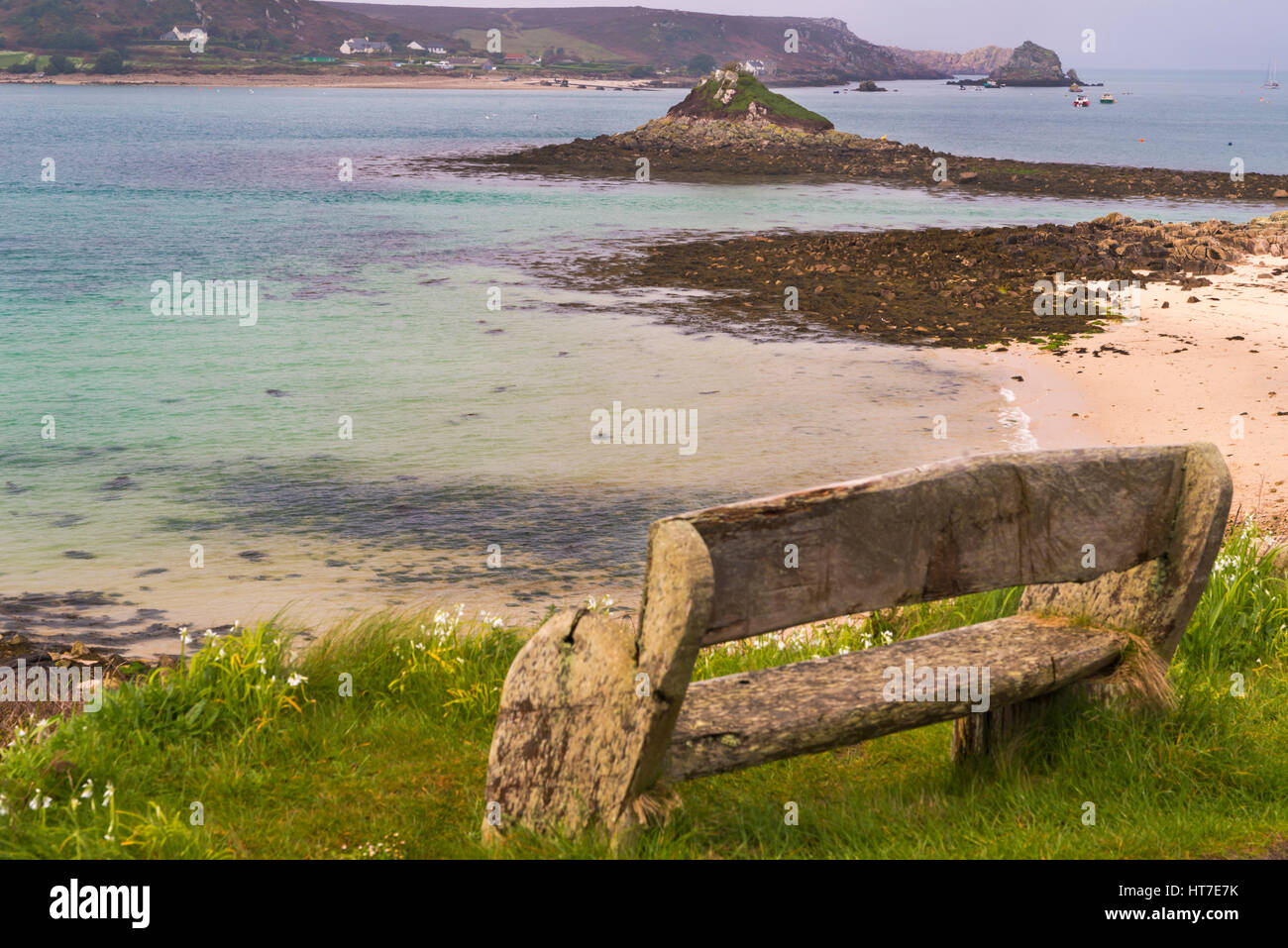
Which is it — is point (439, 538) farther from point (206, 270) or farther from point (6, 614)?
point (206, 270)

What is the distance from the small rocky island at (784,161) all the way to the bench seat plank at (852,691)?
46.2m

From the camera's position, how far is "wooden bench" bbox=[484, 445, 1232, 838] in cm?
325

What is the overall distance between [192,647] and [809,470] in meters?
7.26

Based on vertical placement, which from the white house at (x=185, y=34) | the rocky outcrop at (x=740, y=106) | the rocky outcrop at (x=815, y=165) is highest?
the white house at (x=185, y=34)

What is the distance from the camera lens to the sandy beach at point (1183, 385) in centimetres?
1286

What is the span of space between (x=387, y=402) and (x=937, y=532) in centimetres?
1377

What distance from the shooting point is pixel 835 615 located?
11.1 ft

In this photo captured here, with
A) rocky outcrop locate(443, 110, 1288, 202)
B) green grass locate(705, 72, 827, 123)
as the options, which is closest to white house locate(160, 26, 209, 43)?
green grass locate(705, 72, 827, 123)

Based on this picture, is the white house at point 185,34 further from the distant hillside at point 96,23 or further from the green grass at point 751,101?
the green grass at point 751,101

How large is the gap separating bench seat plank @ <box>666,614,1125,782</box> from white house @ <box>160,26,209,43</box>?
20840 cm

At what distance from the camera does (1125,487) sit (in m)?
4.02


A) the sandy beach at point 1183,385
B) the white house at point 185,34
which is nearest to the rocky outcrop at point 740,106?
the sandy beach at point 1183,385

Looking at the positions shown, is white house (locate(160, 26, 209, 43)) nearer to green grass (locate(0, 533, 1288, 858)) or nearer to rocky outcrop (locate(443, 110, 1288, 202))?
rocky outcrop (locate(443, 110, 1288, 202))

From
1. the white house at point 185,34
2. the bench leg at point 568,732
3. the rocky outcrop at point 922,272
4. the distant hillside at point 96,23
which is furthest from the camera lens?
the white house at point 185,34
